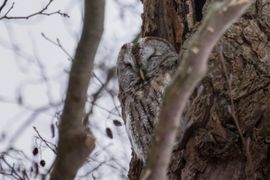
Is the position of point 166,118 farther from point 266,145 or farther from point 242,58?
point 242,58

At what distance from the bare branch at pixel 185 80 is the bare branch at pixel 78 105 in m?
0.19

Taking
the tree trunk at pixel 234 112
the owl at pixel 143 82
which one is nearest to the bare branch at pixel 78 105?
the tree trunk at pixel 234 112

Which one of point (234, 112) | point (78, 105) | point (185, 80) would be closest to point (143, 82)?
point (234, 112)

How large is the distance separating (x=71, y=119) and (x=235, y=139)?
1248 mm

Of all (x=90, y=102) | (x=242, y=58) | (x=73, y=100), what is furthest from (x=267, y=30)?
(x=90, y=102)

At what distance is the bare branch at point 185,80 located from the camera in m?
1.24

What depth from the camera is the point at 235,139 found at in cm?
248

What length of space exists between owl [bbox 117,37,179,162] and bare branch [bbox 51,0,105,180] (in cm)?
157

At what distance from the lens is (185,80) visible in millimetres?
1249

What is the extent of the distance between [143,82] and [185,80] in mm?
2061

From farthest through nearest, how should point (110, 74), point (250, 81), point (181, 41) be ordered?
point (110, 74) → point (181, 41) → point (250, 81)

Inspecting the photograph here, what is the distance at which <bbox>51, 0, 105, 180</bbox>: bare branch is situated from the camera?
1.36m

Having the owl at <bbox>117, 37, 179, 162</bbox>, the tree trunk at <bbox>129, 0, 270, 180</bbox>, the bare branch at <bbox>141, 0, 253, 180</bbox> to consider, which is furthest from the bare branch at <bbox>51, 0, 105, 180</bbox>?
the owl at <bbox>117, 37, 179, 162</bbox>

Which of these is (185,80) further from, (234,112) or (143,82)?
(143,82)
